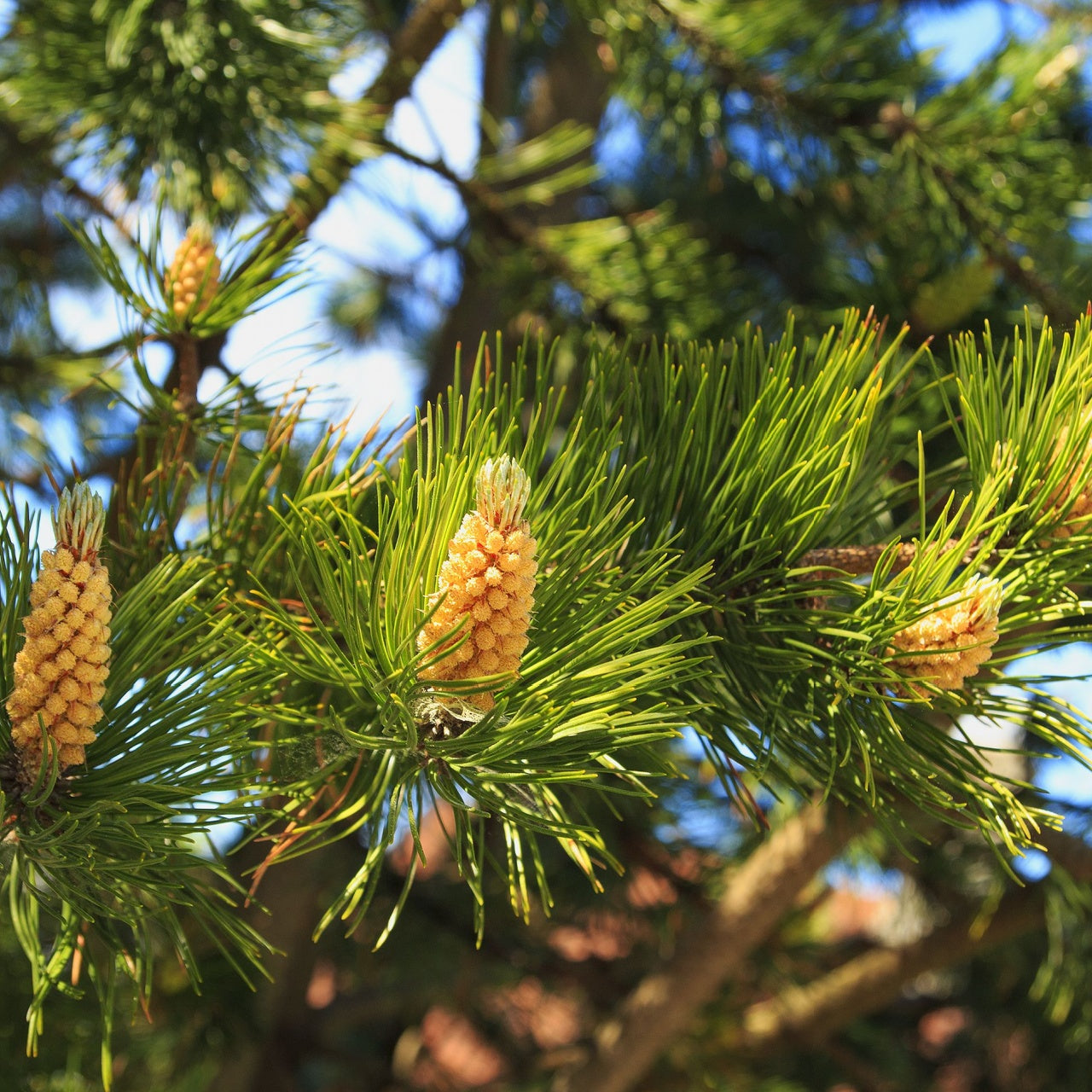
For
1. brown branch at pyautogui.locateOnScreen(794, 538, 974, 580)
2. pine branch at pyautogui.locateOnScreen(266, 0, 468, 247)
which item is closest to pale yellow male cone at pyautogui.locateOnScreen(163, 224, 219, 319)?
pine branch at pyautogui.locateOnScreen(266, 0, 468, 247)

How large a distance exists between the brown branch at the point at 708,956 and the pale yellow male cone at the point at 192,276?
0.72m

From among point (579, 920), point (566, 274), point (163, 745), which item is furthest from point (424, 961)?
point (163, 745)

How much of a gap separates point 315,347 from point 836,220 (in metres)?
0.48

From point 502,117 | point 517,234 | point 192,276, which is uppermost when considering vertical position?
point 502,117

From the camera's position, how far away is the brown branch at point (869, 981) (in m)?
0.98

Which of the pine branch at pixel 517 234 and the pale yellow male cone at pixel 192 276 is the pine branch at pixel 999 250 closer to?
the pine branch at pixel 517 234

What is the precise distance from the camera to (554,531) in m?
0.33

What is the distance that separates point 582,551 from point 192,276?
0.22m

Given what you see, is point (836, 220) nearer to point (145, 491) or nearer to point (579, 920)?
point (145, 491)

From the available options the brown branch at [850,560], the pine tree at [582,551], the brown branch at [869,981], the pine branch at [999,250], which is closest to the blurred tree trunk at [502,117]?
the pine tree at [582,551]

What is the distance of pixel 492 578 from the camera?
11.2 inches

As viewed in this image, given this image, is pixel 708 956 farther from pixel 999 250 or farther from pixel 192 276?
pixel 192 276

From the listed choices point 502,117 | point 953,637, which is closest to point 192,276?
point 953,637

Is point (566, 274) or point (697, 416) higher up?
point (566, 274)
